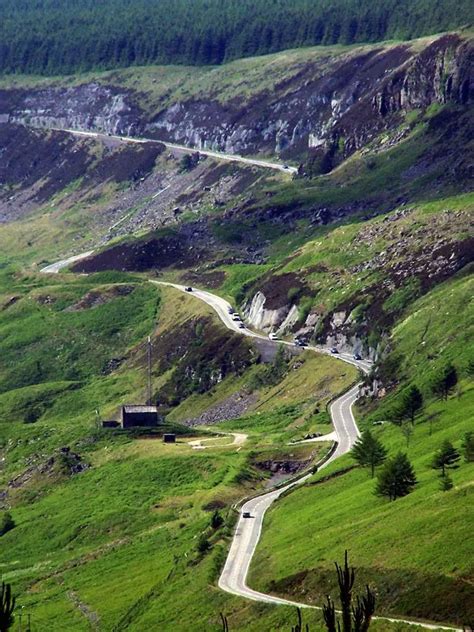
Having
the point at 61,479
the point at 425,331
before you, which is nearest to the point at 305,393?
the point at 425,331

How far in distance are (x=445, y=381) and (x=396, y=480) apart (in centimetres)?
2824

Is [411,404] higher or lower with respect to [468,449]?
lower

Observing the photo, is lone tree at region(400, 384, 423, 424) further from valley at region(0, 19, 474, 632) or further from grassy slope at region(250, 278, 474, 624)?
grassy slope at region(250, 278, 474, 624)

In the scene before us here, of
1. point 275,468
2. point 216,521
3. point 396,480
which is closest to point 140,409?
point 275,468

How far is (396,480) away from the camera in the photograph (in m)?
102

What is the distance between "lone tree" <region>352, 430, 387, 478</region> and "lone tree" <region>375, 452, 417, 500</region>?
933 cm

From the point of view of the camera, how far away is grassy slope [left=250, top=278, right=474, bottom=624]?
81.3 m

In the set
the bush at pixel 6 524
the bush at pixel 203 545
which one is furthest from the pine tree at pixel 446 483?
the bush at pixel 6 524

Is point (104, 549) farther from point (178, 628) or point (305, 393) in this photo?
point (305, 393)

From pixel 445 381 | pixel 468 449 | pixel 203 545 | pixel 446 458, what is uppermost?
pixel 468 449

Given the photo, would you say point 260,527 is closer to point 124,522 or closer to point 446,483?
point 446,483

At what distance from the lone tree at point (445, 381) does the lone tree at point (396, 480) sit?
2481cm

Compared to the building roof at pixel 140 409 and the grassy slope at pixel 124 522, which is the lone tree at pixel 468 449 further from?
the building roof at pixel 140 409

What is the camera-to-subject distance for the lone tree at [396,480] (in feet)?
335
